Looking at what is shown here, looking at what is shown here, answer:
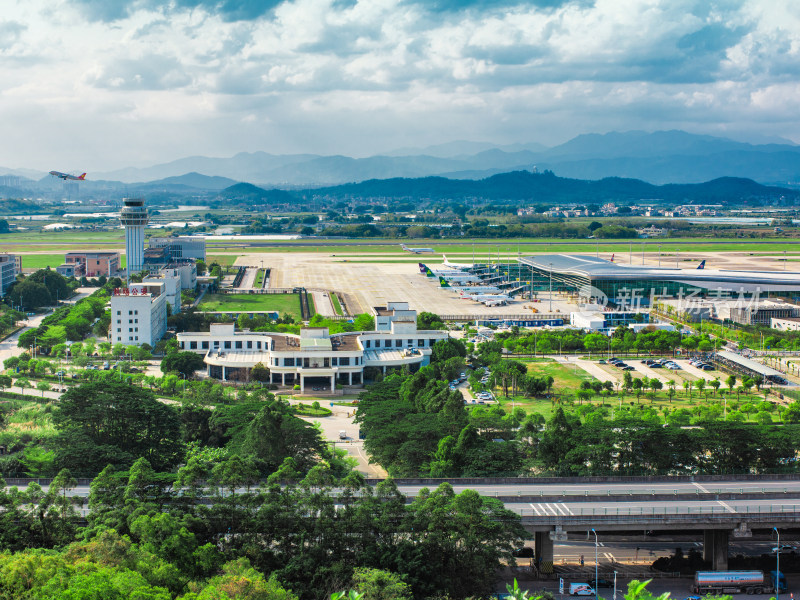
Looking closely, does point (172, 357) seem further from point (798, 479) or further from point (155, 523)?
point (798, 479)

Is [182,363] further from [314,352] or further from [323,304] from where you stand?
[323,304]

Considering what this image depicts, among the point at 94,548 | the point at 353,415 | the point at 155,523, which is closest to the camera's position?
the point at 94,548

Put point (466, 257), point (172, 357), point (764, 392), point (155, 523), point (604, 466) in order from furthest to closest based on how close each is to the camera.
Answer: point (466, 257), point (172, 357), point (764, 392), point (604, 466), point (155, 523)

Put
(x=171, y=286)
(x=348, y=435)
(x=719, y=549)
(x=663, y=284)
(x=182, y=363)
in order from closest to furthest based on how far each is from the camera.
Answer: (x=719, y=549) → (x=348, y=435) → (x=182, y=363) → (x=171, y=286) → (x=663, y=284)

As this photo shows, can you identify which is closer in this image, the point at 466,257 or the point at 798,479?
the point at 798,479

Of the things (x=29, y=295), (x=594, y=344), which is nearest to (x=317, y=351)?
(x=594, y=344)

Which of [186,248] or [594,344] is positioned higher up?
[186,248]

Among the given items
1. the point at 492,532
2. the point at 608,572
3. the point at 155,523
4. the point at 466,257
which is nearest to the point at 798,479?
the point at 608,572
